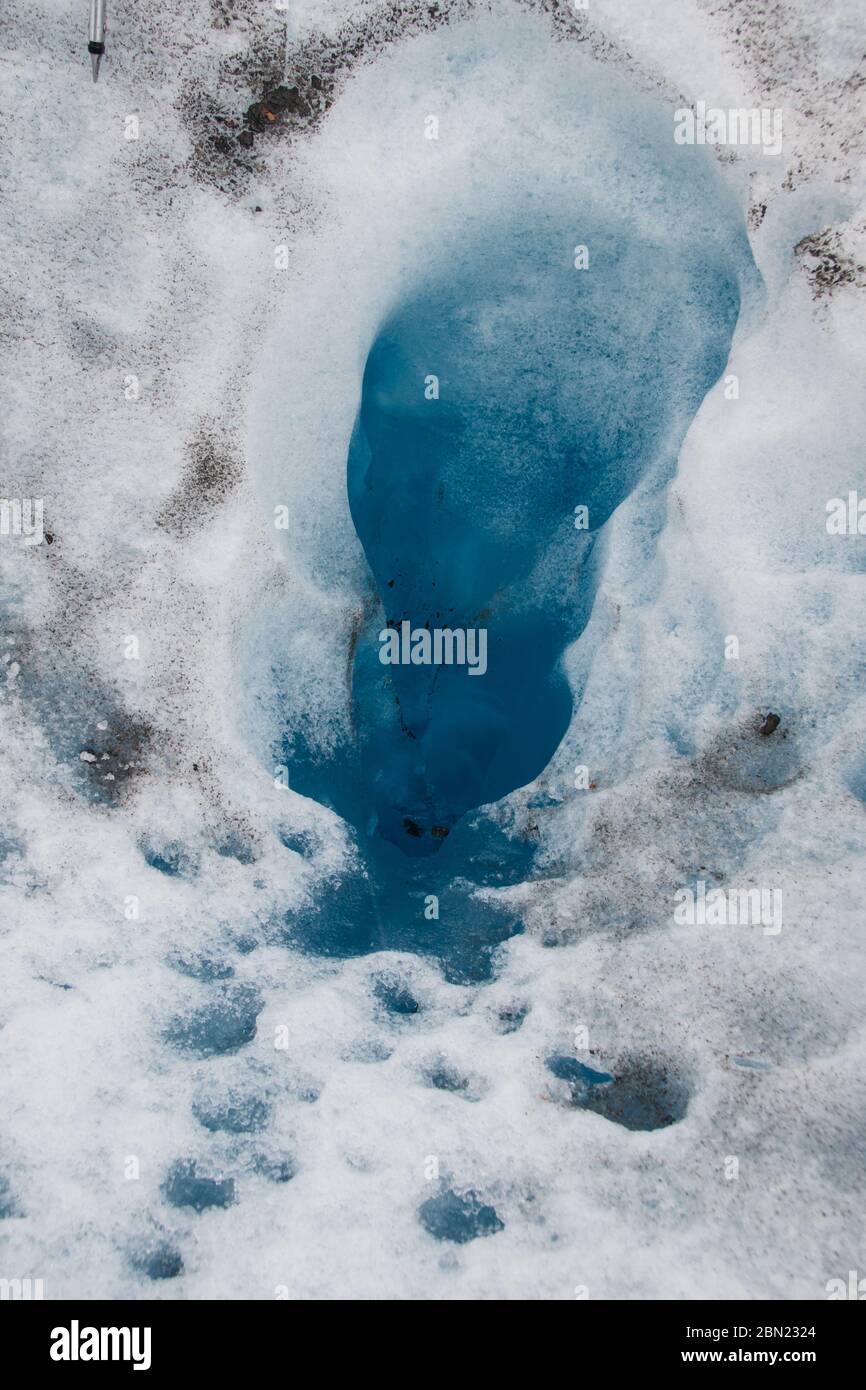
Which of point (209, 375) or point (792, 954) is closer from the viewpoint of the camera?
point (792, 954)

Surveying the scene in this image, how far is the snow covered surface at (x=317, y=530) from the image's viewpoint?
8.36 m

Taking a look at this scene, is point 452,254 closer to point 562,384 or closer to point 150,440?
point 562,384

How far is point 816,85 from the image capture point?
29.7 feet

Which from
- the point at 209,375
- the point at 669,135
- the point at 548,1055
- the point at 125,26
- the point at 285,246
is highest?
the point at 125,26

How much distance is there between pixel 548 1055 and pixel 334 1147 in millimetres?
2142

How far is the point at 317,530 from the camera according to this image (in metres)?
9.48

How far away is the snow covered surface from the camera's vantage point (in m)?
8.36

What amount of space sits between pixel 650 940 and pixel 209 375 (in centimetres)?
781

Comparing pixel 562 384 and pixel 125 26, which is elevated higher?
pixel 125 26

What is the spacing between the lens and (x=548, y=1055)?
783 cm

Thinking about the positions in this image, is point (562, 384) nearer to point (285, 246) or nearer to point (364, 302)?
point (364, 302)
